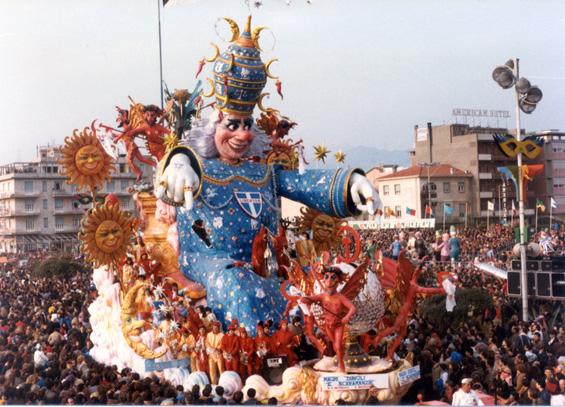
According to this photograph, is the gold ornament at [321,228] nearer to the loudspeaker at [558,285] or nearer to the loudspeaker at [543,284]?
the loudspeaker at [543,284]

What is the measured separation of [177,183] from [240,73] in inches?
65.5

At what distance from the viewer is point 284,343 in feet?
29.1

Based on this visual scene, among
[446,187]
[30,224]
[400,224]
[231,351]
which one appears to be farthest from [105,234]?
[446,187]

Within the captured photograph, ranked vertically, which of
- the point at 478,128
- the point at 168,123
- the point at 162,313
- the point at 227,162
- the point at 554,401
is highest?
the point at 478,128

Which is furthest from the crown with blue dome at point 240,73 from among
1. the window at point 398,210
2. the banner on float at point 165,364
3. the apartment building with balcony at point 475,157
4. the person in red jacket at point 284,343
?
the apartment building with balcony at point 475,157

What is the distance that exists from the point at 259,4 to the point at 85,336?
580 centimetres

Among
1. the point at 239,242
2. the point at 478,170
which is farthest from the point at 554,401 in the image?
the point at 478,170

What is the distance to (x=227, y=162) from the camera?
34.1 ft

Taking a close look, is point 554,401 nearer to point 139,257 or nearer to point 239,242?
point 239,242

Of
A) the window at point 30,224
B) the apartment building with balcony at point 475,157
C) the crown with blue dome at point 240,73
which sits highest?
the apartment building with balcony at point 475,157

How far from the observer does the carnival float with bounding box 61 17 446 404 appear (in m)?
8.31

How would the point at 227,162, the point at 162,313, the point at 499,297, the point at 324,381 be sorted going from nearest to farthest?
the point at 324,381 → the point at 162,313 → the point at 227,162 → the point at 499,297

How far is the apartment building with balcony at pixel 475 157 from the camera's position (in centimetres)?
3744

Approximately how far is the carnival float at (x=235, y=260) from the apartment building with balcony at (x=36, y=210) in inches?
750
